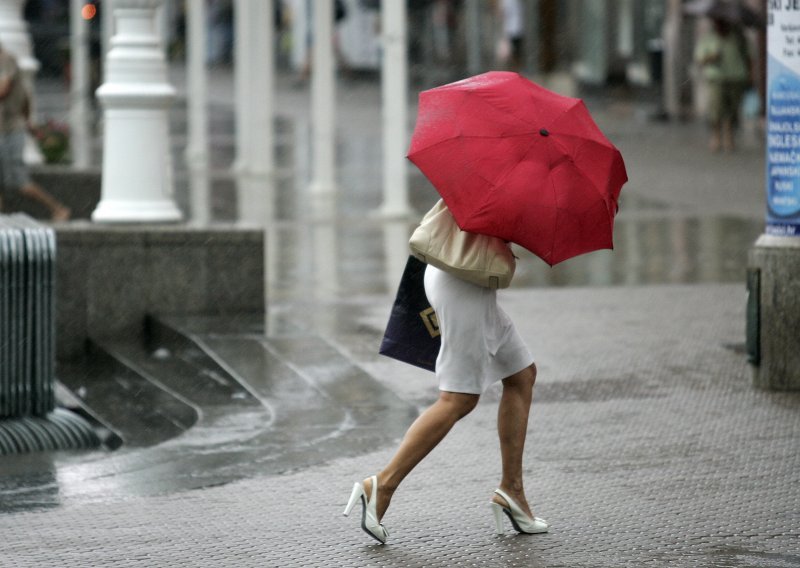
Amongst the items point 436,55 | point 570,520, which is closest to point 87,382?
point 570,520

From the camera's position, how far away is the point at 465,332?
5676mm

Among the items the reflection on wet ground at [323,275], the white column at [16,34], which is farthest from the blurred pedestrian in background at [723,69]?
the white column at [16,34]

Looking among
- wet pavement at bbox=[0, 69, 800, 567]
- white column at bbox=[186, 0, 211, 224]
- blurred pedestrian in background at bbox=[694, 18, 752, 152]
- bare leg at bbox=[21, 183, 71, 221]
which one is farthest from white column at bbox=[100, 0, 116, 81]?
blurred pedestrian in background at bbox=[694, 18, 752, 152]

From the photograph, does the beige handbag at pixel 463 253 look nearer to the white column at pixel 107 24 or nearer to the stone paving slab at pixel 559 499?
the stone paving slab at pixel 559 499

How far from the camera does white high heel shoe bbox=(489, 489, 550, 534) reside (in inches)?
229

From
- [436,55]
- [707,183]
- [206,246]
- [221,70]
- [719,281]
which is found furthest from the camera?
[221,70]

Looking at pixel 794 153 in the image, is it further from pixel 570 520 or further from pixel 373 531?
pixel 373 531

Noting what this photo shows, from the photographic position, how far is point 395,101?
16.6 meters

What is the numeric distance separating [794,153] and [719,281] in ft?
12.9

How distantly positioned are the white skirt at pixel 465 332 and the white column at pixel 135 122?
524cm

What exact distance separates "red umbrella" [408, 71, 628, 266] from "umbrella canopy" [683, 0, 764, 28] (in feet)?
56.2

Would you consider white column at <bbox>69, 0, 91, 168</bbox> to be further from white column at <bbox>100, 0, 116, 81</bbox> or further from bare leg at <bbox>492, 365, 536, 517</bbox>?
bare leg at <bbox>492, 365, 536, 517</bbox>

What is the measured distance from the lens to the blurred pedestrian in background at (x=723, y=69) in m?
22.8

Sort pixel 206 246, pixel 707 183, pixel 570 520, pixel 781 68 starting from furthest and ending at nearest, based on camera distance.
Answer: pixel 707 183 < pixel 206 246 < pixel 781 68 < pixel 570 520
